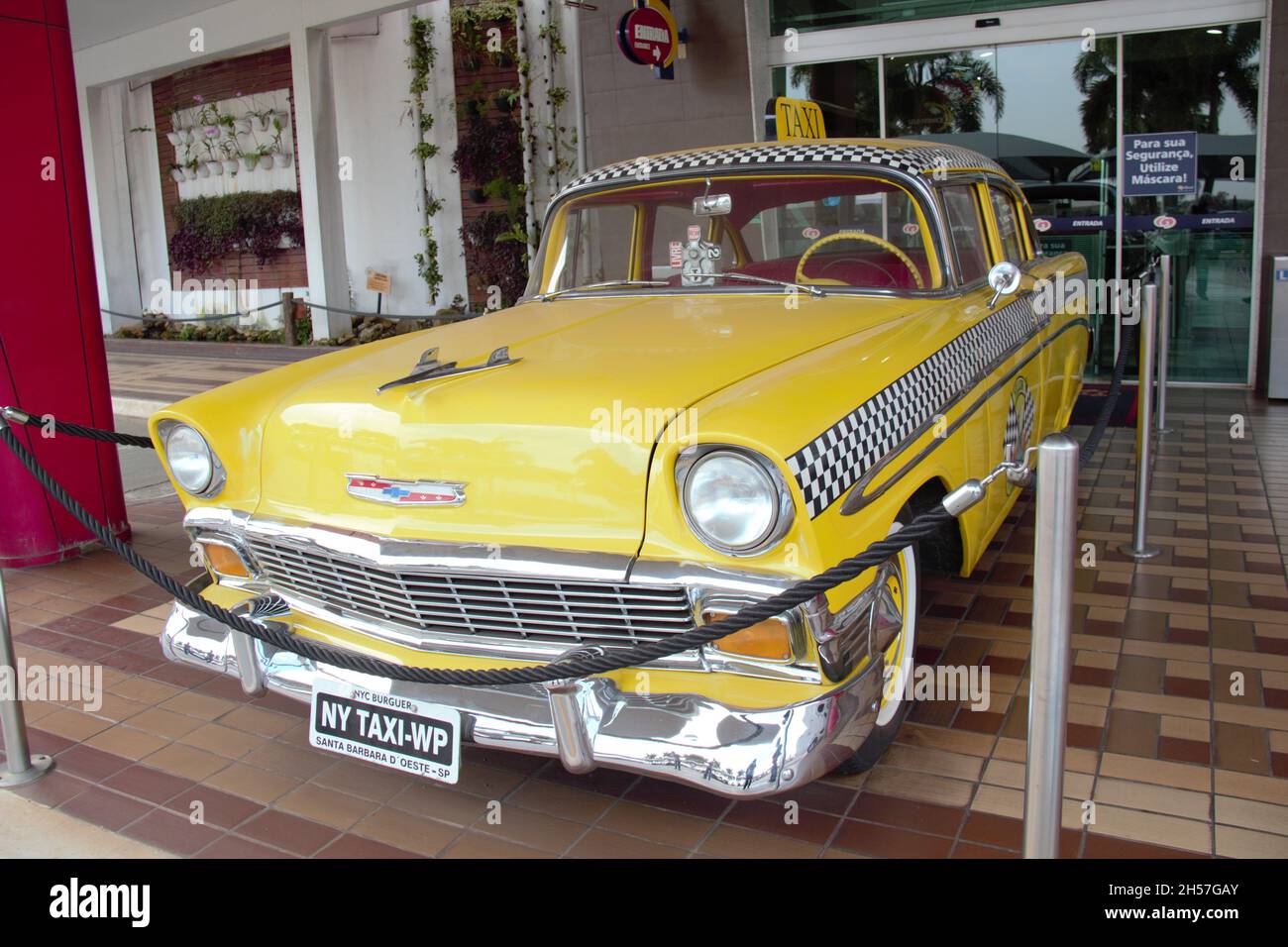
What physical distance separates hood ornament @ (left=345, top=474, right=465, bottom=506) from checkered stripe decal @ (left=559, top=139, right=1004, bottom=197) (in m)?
1.72

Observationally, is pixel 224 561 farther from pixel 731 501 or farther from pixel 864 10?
pixel 864 10

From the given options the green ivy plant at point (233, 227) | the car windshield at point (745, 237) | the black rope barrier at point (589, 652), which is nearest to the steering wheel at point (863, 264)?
the car windshield at point (745, 237)

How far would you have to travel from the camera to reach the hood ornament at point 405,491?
2406mm

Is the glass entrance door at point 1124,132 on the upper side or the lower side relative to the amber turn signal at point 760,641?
upper

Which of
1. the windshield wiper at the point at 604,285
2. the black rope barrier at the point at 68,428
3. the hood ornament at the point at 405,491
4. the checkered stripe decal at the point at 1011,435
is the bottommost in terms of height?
the checkered stripe decal at the point at 1011,435

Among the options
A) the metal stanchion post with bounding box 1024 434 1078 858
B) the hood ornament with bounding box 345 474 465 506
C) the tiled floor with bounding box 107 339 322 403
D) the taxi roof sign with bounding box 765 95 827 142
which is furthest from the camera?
the tiled floor with bounding box 107 339 322 403

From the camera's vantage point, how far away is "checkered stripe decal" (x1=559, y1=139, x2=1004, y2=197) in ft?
11.3

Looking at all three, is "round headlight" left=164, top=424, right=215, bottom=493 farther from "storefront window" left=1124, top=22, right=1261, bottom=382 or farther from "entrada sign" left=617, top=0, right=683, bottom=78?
"storefront window" left=1124, top=22, right=1261, bottom=382

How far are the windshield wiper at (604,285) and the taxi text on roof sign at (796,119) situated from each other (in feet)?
7.10

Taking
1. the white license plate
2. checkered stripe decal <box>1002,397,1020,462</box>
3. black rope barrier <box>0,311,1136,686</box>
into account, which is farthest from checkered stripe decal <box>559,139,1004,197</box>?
the white license plate

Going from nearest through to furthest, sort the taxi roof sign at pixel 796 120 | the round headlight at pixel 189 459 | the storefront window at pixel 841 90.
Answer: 1. the round headlight at pixel 189 459
2. the taxi roof sign at pixel 796 120
3. the storefront window at pixel 841 90

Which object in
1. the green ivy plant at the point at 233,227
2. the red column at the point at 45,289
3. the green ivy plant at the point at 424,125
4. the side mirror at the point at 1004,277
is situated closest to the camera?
the side mirror at the point at 1004,277

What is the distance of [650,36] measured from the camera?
28.9 ft

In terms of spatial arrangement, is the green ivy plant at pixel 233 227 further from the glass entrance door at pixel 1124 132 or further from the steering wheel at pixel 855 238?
the steering wheel at pixel 855 238
